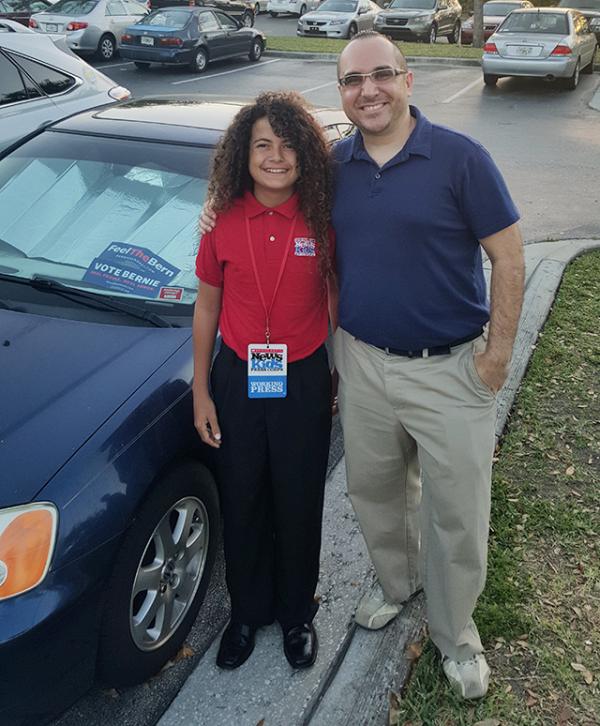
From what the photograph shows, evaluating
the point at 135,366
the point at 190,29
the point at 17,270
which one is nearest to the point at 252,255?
the point at 135,366

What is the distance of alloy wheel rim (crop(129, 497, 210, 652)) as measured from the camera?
7.57 feet

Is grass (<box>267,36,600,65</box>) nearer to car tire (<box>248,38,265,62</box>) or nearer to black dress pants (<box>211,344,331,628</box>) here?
car tire (<box>248,38,265,62</box>)

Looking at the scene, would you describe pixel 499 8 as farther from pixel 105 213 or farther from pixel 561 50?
pixel 105 213

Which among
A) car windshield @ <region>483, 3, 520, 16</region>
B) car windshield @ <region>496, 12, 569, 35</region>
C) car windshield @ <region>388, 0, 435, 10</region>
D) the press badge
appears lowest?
car windshield @ <region>483, 3, 520, 16</region>

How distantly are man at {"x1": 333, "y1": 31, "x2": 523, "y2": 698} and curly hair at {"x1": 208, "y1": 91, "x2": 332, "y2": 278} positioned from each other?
0.19ft

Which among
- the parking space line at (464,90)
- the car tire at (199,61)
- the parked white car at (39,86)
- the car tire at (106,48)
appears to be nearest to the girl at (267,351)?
the parked white car at (39,86)

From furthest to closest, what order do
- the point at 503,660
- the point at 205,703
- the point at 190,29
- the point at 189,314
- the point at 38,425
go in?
1. the point at 190,29
2. the point at 189,314
3. the point at 503,660
4. the point at 205,703
5. the point at 38,425

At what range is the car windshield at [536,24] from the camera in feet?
48.4

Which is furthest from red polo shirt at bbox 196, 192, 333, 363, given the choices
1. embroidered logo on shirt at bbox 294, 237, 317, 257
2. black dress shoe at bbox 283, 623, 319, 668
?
black dress shoe at bbox 283, 623, 319, 668

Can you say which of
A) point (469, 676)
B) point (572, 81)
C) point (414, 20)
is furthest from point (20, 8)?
point (469, 676)

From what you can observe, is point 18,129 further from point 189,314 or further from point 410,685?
point 410,685

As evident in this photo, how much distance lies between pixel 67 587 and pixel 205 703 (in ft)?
2.30

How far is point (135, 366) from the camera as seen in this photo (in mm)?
2387

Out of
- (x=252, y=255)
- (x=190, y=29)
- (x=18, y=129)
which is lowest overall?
(x=190, y=29)
